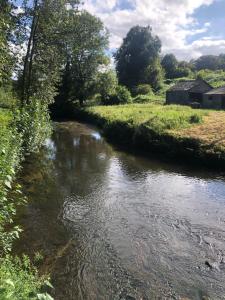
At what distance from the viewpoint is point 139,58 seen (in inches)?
4006

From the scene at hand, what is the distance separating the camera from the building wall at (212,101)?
6042 centimetres

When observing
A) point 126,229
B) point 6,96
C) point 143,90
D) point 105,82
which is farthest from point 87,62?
point 126,229

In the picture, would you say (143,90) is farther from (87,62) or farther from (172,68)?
(172,68)

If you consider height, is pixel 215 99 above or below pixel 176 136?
above

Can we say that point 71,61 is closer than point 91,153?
No

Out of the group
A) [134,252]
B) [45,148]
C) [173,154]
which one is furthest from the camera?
[45,148]

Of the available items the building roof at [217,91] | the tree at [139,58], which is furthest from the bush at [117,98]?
the tree at [139,58]

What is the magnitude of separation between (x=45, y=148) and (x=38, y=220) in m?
18.1

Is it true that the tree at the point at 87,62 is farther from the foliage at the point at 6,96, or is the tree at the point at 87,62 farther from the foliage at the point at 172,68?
the foliage at the point at 172,68

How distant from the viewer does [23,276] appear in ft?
29.8

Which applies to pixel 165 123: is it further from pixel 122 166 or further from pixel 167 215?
pixel 167 215

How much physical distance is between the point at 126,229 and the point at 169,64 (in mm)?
117823

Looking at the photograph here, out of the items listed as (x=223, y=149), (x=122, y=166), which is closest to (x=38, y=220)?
(x=122, y=166)

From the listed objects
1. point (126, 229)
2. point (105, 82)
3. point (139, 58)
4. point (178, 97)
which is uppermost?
point (139, 58)
